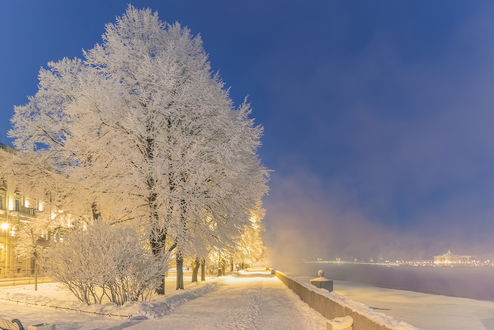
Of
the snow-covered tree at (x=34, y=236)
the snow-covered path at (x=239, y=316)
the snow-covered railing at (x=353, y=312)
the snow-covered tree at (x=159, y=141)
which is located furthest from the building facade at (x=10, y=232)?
the snow-covered railing at (x=353, y=312)

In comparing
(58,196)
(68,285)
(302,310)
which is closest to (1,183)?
(58,196)

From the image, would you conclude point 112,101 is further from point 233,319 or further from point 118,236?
point 233,319

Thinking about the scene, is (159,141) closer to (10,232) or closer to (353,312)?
(353,312)

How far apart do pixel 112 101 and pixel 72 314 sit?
34.3 feet

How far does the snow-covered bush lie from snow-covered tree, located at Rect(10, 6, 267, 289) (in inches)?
141

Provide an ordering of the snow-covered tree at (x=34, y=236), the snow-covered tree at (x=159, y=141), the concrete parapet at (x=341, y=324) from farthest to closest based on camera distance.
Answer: the snow-covered tree at (x=34, y=236) < the snow-covered tree at (x=159, y=141) < the concrete parapet at (x=341, y=324)

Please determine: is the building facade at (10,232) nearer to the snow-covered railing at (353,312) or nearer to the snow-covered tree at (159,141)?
the snow-covered tree at (159,141)

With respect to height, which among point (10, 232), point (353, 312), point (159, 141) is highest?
point (159, 141)

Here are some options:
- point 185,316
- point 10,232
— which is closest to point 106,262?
point 185,316

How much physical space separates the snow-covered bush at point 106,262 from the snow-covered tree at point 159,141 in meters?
3.58

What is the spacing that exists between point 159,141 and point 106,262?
7.74 m

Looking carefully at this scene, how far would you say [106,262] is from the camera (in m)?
15.5

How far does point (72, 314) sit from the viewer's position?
1520 centimetres

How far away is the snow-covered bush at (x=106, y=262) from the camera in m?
15.7
